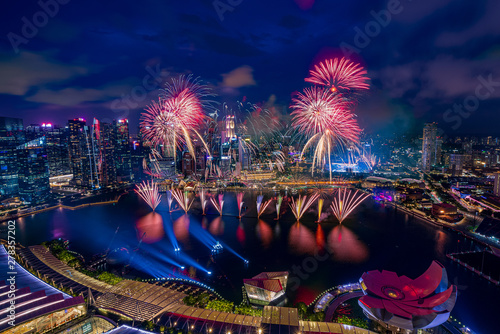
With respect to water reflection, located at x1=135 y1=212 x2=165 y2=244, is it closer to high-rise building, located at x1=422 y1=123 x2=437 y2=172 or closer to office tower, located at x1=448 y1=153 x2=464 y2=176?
office tower, located at x1=448 y1=153 x2=464 y2=176

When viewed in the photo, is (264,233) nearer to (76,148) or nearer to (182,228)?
(182,228)

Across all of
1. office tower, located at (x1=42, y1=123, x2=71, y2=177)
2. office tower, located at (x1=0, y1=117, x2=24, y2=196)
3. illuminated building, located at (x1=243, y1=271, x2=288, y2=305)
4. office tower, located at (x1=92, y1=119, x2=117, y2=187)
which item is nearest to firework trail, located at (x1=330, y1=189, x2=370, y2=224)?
illuminated building, located at (x1=243, y1=271, x2=288, y2=305)

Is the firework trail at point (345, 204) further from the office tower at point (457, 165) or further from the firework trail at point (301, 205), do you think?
the office tower at point (457, 165)

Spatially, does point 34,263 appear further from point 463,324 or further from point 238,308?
point 463,324

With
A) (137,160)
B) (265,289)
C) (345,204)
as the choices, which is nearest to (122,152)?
(137,160)

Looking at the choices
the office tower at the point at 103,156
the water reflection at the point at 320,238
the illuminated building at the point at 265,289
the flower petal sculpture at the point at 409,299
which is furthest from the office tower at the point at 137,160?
the flower petal sculpture at the point at 409,299

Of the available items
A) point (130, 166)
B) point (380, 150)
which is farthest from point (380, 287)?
point (380, 150)
